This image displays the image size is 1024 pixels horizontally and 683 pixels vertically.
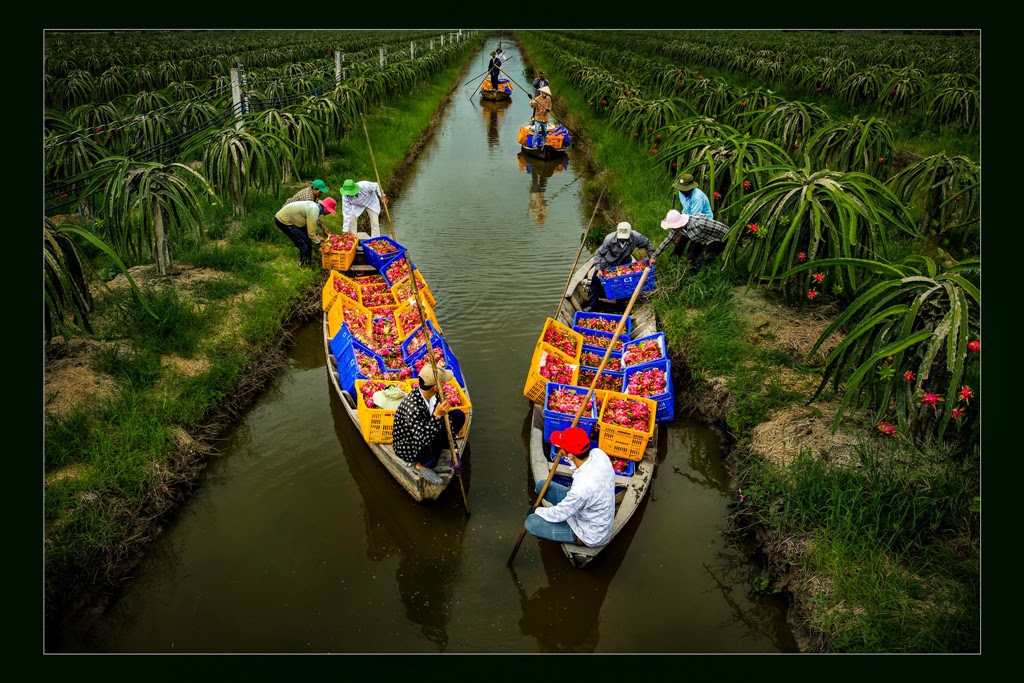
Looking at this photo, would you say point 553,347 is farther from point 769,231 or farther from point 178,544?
point 178,544

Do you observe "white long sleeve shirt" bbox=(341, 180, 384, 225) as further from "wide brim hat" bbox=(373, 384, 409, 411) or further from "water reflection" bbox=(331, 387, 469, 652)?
"wide brim hat" bbox=(373, 384, 409, 411)

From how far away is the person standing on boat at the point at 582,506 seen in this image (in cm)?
475

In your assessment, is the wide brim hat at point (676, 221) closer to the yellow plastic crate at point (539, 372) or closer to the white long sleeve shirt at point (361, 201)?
the yellow plastic crate at point (539, 372)

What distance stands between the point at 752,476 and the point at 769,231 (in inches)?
125

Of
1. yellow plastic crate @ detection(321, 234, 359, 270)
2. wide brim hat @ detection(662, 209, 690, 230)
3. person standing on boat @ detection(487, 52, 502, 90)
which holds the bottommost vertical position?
yellow plastic crate @ detection(321, 234, 359, 270)

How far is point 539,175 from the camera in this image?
17.0m

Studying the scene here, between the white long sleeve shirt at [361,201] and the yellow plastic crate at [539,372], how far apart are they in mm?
4568

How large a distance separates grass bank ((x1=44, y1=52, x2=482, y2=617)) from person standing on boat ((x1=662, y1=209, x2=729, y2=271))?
563 cm

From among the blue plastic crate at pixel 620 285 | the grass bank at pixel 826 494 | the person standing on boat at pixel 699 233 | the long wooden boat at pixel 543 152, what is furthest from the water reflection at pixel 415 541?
the long wooden boat at pixel 543 152

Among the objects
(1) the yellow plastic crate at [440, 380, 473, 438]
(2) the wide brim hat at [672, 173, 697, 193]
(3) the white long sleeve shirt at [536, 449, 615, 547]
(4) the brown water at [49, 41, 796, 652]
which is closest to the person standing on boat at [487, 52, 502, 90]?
(2) the wide brim hat at [672, 173, 697, 193]

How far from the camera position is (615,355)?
7535 millimetres

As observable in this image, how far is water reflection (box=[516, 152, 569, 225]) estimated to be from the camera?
1422 centimetres

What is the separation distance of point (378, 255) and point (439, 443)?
14.5ft

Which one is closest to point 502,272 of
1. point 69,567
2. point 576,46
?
point 69,567
